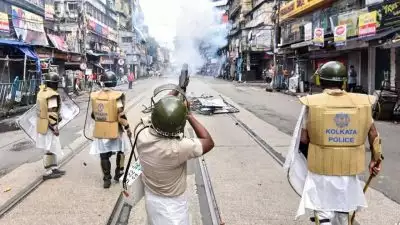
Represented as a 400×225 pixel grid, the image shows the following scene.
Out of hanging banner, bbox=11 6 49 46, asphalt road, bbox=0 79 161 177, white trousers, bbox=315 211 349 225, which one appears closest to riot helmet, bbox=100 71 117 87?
asphalt road, bbox=0 79 161 177

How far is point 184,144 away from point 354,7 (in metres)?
24.5

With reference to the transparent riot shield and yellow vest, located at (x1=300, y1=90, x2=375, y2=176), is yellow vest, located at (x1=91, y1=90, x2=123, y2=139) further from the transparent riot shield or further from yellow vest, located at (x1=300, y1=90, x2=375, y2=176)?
yellow vest, located at (x1=300, y1=90, x2=375, y2=176)

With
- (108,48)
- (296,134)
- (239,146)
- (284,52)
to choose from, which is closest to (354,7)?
(284,52)

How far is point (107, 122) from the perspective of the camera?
6684mm

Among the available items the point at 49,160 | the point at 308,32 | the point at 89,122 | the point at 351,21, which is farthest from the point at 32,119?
the point at 308,32

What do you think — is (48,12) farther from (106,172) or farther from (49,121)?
(106,172)

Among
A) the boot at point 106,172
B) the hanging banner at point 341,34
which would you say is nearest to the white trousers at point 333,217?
the boot at point 106,172

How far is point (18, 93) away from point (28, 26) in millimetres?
9661

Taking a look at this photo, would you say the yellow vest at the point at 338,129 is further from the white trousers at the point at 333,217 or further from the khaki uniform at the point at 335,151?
the white trousers at the point at 333,217

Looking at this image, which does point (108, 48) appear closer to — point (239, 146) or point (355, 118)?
point (239, 146)

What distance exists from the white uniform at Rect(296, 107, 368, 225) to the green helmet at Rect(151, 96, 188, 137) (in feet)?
3.70

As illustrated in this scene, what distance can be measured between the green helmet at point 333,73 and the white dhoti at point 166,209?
1513 millimetres

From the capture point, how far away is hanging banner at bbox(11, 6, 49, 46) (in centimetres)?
2714

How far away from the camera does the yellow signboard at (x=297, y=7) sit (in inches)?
1137
